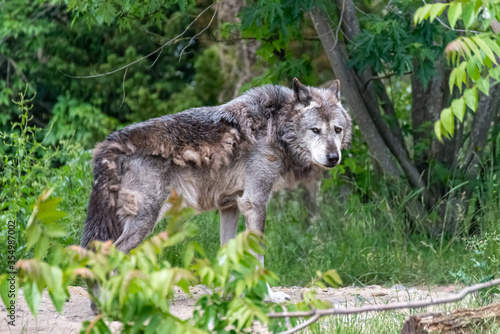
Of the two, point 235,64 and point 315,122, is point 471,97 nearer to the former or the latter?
point 315,122

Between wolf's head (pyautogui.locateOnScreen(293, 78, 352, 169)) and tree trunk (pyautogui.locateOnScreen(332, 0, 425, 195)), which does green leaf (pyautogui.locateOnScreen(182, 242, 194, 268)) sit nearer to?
wolf's head (pyautogui.locateOnScreen(293, 78, 352, 169))

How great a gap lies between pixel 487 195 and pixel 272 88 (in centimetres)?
282

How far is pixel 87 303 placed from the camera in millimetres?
4977

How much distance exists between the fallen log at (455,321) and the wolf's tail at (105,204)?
2.35 m

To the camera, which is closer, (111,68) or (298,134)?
(298,134)

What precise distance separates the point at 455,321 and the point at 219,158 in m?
2.39

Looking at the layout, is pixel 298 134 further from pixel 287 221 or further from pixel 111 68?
pixel 111 68

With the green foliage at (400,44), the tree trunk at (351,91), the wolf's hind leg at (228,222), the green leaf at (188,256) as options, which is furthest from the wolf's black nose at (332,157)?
the green leaf at (188,256)

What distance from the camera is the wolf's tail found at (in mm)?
4586

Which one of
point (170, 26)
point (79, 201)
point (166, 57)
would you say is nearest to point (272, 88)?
point (79, 201)

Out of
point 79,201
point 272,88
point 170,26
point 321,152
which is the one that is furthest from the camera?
point 170,26

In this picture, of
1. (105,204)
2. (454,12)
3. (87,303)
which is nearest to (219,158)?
(105,204)

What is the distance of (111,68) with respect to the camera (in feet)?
34.1

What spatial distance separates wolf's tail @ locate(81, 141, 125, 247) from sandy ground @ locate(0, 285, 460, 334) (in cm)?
57
